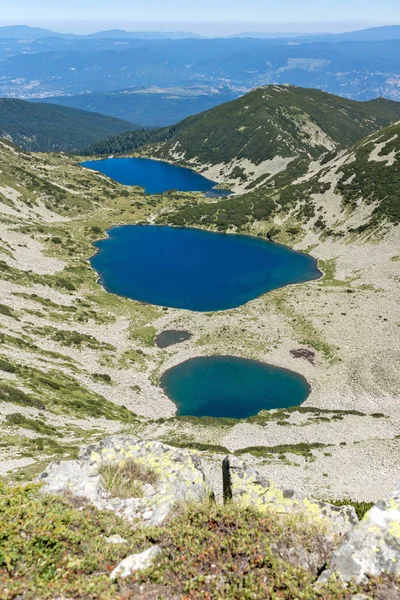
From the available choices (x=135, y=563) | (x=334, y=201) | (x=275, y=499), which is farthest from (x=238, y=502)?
(x=334, y=201)

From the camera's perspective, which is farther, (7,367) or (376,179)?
(376,179)

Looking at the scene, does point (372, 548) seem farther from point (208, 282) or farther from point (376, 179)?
point (376, 179)

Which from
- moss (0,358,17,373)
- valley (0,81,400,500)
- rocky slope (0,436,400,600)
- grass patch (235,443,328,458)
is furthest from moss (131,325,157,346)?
rocky slope (0,436,400,600)

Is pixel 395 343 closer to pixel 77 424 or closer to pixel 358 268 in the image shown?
pixel 358 268

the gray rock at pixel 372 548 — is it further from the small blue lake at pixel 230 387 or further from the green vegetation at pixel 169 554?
the small blue lake at pixel 230 387

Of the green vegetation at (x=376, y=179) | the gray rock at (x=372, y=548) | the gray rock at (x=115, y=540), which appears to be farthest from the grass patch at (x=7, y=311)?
the green vegetation at (x=376, y=179)

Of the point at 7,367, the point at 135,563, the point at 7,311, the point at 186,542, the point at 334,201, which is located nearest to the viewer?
the point at 135,563
